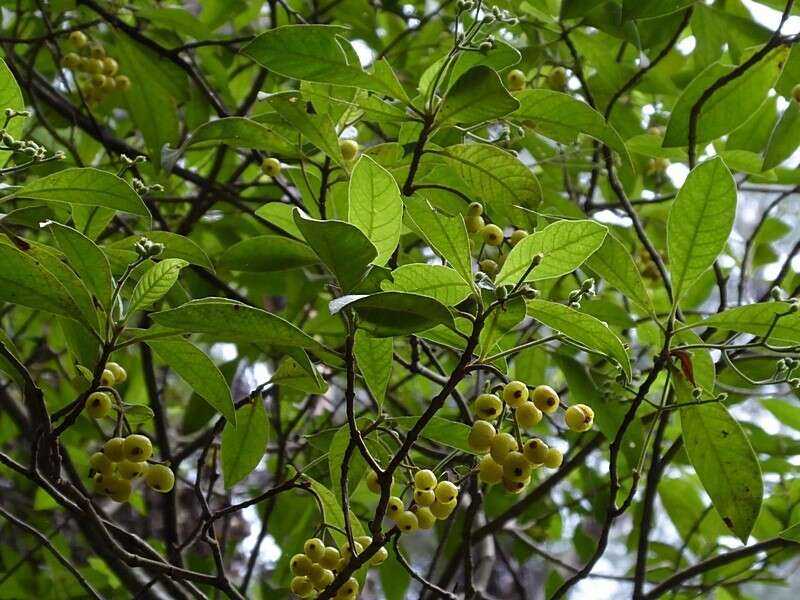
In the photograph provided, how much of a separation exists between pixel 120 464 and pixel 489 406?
0.36 metres

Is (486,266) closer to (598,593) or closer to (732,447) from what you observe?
(732,447)

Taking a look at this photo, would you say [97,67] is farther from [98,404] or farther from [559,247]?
[559,247]

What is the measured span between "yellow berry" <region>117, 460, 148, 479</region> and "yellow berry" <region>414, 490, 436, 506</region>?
265 millimetres

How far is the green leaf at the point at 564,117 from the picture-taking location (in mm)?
1064

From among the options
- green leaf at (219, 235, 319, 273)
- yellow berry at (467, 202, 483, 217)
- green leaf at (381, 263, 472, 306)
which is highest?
yellow berry at (467, 202, 483, 217)

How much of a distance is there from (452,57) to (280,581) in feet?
3.92

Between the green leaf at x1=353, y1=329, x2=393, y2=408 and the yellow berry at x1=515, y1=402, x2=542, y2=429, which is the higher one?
the green leaf at x1=353, y1=329, x2=393, y2=408

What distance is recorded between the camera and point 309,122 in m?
1.05

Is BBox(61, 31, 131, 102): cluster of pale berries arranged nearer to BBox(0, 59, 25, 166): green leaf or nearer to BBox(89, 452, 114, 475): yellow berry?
BBox(0, 59, 25, 166): green leaf

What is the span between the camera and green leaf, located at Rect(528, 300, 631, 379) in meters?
0.87

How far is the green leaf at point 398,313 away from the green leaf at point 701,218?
11.7 inches

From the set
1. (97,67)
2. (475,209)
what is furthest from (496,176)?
(97,67)

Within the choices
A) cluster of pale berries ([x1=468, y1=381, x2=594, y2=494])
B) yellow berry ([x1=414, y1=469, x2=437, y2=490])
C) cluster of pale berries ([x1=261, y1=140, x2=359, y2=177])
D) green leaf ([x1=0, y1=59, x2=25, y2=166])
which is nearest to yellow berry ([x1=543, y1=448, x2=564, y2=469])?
cluster of pale berries ([x1=468, y1=381, x2=594, y2=494])

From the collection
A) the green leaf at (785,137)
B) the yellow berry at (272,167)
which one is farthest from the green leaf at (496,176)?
the green leaf at (785,137)
